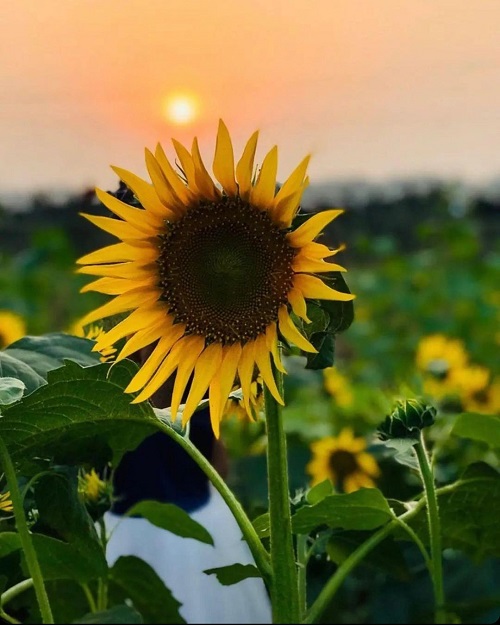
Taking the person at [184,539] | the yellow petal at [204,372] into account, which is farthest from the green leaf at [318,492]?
the person at [184,539]

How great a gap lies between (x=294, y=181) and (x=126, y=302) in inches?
3.4

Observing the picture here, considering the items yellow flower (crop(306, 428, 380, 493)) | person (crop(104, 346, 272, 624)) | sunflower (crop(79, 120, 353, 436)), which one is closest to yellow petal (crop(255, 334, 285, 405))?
sunflower (crop(79, 120, 353, 436))

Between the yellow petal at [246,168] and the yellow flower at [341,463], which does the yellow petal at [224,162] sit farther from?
the yellow flower at [341,463]

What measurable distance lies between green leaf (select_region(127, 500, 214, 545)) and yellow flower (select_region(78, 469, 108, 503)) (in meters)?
0.04

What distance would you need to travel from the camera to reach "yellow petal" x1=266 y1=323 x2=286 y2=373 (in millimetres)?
350

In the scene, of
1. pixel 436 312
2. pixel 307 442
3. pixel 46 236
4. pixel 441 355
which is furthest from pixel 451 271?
pixel 307 442

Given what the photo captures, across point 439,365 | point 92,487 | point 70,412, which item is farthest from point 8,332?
point 70,412

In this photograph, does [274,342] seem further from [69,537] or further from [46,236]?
[46,236]

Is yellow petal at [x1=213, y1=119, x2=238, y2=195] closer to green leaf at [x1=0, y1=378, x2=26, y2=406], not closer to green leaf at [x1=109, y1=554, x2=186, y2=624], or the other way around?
green leaf at [x1=0, y1=378, x2=26, y2=406]

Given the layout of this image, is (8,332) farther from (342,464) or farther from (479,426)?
A: (479,426)

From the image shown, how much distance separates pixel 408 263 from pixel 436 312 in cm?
30

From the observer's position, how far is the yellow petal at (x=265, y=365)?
1.10ft

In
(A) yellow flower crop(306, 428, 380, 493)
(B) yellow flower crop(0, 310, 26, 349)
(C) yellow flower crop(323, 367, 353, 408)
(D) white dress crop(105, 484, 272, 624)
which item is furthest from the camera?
(C) yellow flower crop(323, 367, 353, 408)

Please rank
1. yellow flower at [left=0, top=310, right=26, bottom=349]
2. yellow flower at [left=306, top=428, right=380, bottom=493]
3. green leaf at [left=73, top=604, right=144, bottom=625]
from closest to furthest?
green leaf at [left=73, top=604, right=144, bottom=625] → yellow flower at [left=306, top=428, right=380, bottom=493] → yellow flower at [left=0, top=310, right=26, bottom=349]
